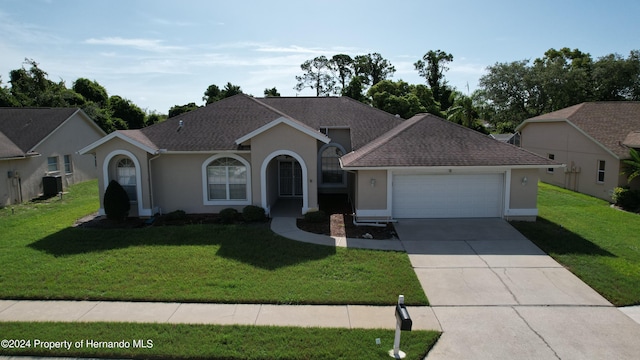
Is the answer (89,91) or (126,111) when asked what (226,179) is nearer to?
(126,111)

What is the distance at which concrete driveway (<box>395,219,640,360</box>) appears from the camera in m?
7.08

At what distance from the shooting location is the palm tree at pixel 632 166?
18625 mm

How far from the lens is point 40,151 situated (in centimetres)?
2225

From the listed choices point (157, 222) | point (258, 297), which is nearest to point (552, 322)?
point (258, 297)

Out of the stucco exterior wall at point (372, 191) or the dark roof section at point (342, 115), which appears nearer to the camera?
the stucco exterior wall at point (372, 191)

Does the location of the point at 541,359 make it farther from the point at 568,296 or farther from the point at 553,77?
the point at 553,77

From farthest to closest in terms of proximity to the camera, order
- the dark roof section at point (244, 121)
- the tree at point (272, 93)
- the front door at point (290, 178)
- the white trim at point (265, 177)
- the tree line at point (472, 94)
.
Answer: the tree at point (272, 93) → the tree line at point (472, 94) → the front door at point (290, 178) → the dark roof section at point (244, 121) → the white trim at point (265, 177)

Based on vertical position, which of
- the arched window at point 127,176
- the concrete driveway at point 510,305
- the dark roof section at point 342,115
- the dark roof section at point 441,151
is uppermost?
the dark roof section at point 342,115

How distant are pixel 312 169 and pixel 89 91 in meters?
37.8

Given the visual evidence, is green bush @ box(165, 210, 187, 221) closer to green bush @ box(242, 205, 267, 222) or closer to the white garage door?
green bush @ box(242, 205, 267, 222)

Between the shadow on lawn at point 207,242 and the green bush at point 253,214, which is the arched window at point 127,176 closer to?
the shadow on lawn at point 207,242

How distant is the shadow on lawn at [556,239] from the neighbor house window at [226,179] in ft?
34.9

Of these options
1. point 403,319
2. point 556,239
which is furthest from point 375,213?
point 403,319

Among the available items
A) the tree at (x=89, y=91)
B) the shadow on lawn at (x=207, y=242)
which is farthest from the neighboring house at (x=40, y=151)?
the tree at (x=89, y=91)
